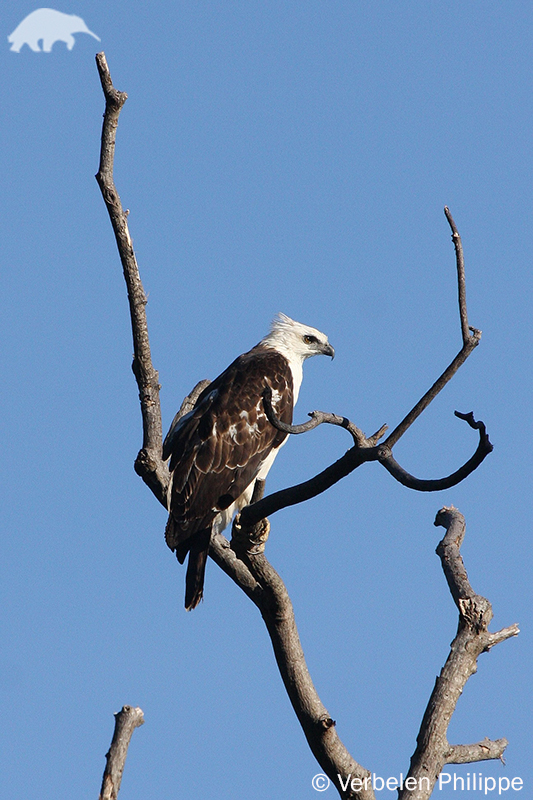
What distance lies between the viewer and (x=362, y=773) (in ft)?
21.1

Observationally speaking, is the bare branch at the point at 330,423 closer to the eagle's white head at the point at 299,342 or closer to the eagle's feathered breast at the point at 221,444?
the eagle's feathered breast at the point at 221,444

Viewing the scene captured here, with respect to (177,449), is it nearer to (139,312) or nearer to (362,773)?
(139,312)

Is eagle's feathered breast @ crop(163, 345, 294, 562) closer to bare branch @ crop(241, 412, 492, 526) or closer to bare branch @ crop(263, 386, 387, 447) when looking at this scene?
bare branch @ crop(241, 412, 492, 526)

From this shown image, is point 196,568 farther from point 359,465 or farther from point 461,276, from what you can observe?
point 461,276

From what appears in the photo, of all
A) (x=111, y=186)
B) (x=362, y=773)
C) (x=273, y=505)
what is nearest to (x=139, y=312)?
(x=111, y=186)

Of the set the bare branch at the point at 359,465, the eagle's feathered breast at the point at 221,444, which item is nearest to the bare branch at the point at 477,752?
the bare branch at the point at 359,465

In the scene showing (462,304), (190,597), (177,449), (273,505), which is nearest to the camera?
(462,304)

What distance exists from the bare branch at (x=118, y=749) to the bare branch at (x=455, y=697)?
2018mm

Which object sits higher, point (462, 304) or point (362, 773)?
point (462, 304)

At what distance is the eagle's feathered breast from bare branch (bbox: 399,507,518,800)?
2556mm

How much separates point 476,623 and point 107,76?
4.58 metres

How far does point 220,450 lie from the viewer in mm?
8734

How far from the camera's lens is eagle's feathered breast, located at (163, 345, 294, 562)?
827 centimetres

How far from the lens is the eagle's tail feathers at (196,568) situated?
8055 mm
